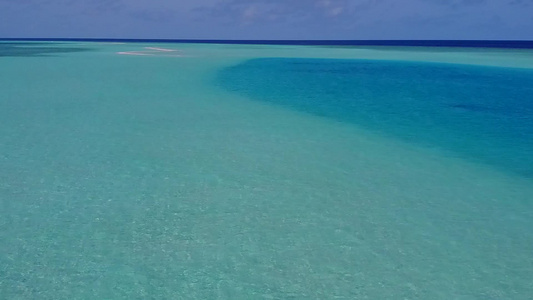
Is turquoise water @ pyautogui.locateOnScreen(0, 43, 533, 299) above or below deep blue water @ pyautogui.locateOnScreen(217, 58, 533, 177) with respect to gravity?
below

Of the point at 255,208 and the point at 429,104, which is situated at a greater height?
the point at 429,104

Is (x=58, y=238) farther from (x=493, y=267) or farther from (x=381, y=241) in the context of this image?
(x=493, y=267)

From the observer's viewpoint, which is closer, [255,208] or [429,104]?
[255,208]

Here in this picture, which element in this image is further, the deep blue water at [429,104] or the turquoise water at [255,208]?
the deep blue water at [429,104]

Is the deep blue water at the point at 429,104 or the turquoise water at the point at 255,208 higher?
the deep blue water at the point at 429,104
